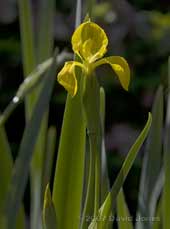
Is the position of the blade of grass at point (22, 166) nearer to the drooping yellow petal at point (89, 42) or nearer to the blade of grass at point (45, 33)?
the drooping yellow petal at point (89, 42)

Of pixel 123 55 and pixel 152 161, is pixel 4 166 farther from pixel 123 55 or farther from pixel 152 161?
pixel 123 55

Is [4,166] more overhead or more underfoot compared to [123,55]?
more underfoot

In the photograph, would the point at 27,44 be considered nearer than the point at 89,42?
No

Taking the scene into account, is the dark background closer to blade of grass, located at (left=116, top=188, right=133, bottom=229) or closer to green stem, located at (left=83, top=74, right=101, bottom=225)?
blade of grass, located at (left=116, top=188, right=133, bottom=229)

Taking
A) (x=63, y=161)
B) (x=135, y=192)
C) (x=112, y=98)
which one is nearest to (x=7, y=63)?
(x=112, y=98)

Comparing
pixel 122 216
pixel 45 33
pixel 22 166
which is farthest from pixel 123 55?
pixel 22 166

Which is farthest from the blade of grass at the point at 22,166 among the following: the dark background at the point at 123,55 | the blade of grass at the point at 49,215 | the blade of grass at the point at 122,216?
the dark background at the point at 123,55

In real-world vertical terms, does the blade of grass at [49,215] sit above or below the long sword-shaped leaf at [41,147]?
below

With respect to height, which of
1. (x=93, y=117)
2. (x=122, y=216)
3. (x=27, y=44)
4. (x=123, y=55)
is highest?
(x=123, y=55)
